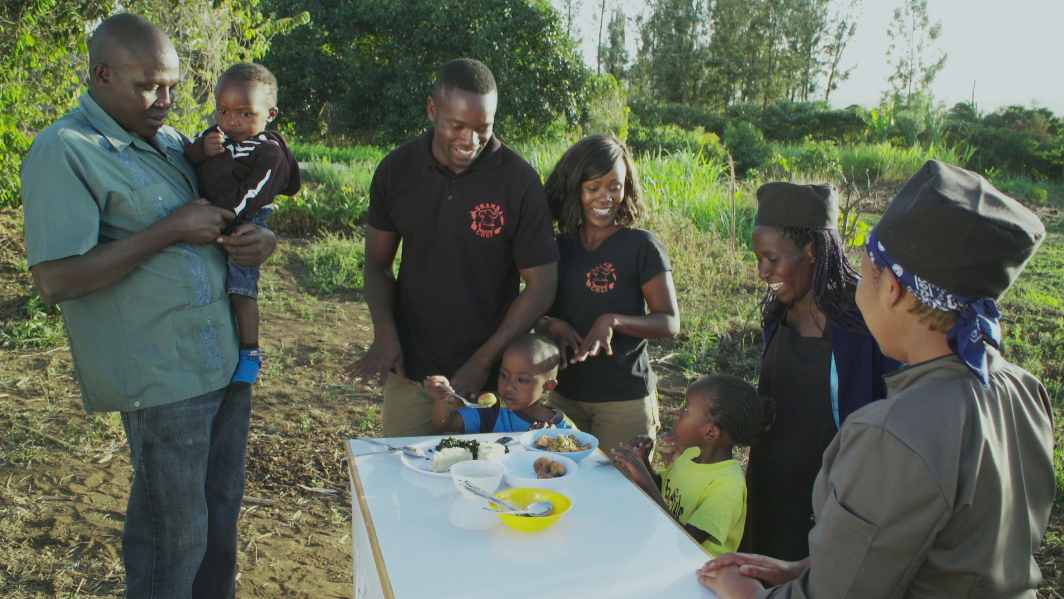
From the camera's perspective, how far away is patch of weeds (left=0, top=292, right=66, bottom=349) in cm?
546

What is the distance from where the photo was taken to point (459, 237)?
8.89ft

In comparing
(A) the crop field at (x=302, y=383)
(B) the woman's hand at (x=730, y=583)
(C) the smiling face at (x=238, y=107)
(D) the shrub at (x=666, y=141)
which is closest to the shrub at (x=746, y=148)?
(D) the shrub at (x=666, y=141)

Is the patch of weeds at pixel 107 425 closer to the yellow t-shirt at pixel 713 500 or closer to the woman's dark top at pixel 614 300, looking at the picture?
the woman's dark top at pixel 614 300

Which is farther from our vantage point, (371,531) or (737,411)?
(737,411)

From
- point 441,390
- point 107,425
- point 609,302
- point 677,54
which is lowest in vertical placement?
point 107,425

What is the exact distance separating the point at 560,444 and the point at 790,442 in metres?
0.70

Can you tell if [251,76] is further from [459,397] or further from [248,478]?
[248,478]

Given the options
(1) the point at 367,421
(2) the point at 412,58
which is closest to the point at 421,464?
(1) the point at 367,421

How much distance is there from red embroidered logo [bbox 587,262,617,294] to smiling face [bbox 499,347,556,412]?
1.19 ft

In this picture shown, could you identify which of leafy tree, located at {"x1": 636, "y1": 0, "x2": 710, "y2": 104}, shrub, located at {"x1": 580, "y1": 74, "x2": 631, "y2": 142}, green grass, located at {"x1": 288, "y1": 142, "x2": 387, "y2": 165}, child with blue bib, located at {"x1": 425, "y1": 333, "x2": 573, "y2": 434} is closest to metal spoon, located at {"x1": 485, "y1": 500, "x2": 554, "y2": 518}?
child with blue bib, located at {"x1": 425, "y1": 333, "x2": 573, "y2": 434}

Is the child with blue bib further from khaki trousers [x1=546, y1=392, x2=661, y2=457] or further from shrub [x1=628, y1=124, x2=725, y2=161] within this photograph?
shrub [x1=628, y1=124, x2=725, y2=161]

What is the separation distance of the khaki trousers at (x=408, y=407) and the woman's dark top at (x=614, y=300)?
0.56m

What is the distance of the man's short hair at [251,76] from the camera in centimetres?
271

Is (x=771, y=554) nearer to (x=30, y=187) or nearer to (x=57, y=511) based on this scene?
(x=30, y=187)
